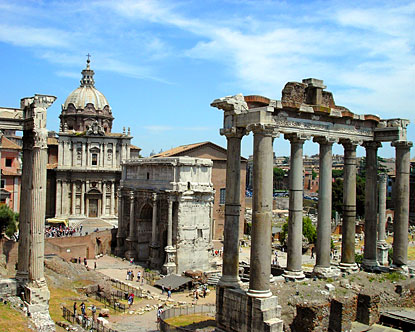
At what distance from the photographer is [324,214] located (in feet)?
58.2

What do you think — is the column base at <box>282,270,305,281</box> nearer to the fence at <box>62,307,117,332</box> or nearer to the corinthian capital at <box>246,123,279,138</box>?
the corinthian capital at <box>246,123,279,138</box>

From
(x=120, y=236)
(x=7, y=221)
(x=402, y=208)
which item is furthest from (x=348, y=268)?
(x=120, y=236)

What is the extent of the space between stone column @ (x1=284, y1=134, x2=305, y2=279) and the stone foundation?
2.88 m

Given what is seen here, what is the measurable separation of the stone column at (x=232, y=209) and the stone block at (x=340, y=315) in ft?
10.2

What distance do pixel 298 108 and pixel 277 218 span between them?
5992 cm

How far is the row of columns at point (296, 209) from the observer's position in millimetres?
14117

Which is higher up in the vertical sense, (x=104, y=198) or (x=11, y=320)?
(x=104, y=198)

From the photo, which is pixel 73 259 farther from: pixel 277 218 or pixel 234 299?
pixel 277 218

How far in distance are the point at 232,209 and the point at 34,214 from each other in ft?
25.5

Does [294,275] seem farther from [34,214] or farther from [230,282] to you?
[34,214]

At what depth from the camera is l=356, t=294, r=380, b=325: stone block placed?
52.2 feet

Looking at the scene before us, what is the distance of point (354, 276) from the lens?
1819 centimetres

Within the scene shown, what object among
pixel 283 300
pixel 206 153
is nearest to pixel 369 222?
pixel 283 300

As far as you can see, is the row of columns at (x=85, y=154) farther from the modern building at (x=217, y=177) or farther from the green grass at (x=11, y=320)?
the green grass at (x=11, y=320)
